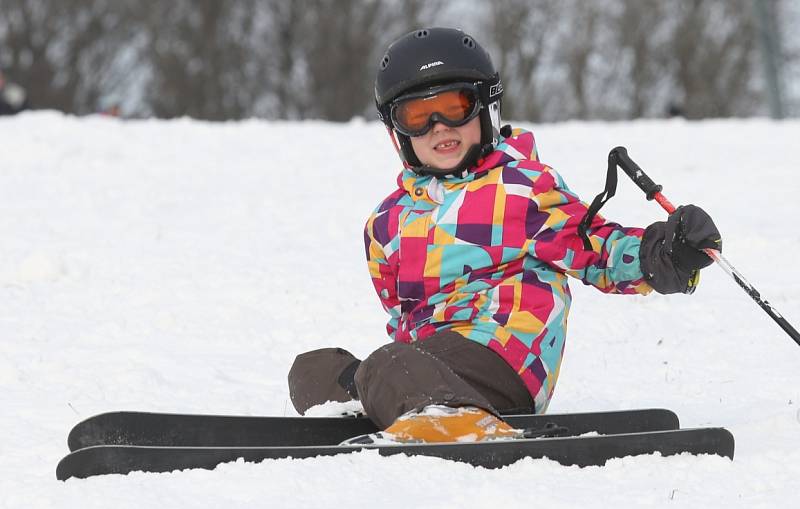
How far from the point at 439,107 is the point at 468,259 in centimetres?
56

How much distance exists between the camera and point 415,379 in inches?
134

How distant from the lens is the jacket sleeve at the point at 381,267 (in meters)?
4.07

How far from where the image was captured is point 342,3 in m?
34.0

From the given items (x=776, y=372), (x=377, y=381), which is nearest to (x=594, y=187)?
(x=776, y=372)

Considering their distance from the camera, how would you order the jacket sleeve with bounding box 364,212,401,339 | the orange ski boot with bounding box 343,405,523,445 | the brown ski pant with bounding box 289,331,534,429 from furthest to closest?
1. the jacket sleeve with bounding box 364,212,401,339
2. the brown ski pant with bounding box 289,331,534,429
3. the orange ski boot with bounding box 343,405,523,445

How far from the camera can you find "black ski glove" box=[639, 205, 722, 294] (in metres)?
3.36

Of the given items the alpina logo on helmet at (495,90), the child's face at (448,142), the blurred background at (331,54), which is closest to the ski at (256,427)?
the child's face at (448,142)

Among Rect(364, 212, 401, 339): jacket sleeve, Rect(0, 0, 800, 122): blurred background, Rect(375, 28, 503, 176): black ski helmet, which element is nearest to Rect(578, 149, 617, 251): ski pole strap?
Rect(375, 28, 503, 176): black ski helmet

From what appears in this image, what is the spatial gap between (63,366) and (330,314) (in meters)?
1.61

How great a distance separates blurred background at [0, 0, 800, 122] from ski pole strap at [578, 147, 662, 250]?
2869 centimetres

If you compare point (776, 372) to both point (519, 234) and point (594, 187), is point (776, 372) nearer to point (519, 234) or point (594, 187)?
point (519, 234)

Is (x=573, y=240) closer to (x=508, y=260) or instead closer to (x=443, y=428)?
(x=508, y=260)

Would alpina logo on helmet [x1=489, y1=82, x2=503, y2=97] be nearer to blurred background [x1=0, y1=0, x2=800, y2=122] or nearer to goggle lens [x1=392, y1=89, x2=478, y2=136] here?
goggle lens [x1=392, y1=89, x2=478, y2=136]

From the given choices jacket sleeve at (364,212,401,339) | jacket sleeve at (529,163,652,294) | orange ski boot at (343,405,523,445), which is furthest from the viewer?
jacket sleeve at (364,212,401,339)
